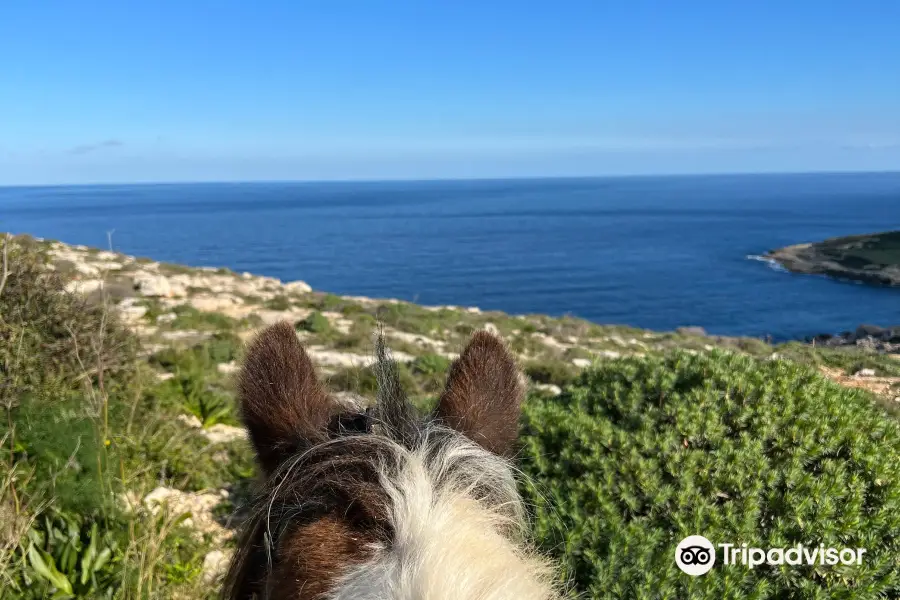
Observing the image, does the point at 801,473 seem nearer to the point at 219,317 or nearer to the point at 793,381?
the point at 793,381

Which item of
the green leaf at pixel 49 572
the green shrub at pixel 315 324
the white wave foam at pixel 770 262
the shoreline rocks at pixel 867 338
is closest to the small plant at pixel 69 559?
the green leaf at pixel 49 572

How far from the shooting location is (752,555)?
96.7 inches

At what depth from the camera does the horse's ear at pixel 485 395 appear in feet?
6.39

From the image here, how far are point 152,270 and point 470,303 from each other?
34960 mm

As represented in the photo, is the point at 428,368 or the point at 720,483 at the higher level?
the point at 720,483

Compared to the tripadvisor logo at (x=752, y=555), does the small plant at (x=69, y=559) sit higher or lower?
lower

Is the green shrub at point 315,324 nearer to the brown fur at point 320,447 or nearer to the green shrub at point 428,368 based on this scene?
the green shrub at point 428,368

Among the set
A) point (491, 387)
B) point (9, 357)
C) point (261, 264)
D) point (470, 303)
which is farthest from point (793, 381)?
point (261, 264)

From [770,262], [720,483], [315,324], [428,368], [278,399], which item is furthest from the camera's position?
[770,262]

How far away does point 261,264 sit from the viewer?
259ft

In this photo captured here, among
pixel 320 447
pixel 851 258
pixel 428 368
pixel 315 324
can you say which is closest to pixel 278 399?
pixel 320 447

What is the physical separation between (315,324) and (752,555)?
566 inches

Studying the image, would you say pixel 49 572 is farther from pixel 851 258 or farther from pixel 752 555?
pixel 851 258

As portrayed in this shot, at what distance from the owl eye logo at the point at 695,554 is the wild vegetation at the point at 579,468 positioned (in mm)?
49
